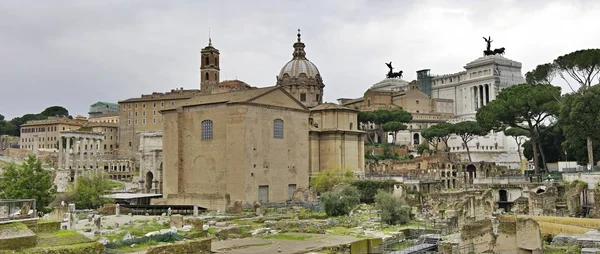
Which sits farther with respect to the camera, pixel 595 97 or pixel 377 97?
pixel 377 97

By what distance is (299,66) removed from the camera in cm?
6575

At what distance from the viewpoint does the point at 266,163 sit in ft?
136

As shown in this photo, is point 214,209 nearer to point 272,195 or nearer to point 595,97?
point 272,195

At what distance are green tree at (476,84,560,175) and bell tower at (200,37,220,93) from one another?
33397mm

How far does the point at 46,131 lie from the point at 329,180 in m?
57.2

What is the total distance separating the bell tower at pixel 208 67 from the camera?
218 ft

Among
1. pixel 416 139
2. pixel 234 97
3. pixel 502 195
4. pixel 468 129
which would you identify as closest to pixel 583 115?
pixel 502 195

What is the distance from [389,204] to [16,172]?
22901mm

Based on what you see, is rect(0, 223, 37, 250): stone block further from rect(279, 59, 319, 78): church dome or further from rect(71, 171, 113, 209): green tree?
rect(279, 59, 319, 78): church dome

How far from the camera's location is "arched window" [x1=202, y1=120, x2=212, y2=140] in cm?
4228

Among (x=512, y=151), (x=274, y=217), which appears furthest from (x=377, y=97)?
(x=274, y=217)

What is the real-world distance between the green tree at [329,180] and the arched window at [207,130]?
9468mm

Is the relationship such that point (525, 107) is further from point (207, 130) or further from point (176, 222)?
point (176, 222)

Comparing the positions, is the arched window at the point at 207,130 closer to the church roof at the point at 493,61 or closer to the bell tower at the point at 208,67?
the bell tower at the point at 208,67
